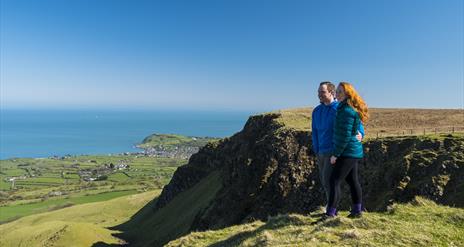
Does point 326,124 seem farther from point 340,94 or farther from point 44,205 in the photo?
point 44,205

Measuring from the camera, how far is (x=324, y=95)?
12680mm

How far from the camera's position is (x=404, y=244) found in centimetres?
1058

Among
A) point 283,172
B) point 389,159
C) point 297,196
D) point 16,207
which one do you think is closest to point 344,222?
point 389,159

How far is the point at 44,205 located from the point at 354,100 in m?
155

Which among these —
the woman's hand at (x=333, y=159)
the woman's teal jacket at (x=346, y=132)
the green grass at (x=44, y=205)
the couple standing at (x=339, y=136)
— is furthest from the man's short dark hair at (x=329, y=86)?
the green grass at (x=44, y=205)

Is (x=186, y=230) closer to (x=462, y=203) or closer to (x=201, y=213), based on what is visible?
(x=201, y=213)

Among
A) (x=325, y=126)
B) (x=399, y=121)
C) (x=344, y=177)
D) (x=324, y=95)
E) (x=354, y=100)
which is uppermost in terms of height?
(x=324, y=95)

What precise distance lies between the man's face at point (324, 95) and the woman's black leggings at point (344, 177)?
6.75ft

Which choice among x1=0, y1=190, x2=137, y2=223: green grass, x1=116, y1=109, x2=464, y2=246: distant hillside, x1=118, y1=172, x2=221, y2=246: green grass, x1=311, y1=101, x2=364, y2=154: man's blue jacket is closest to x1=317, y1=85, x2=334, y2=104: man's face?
x1=311, y1=101, x2=364, y2=154: man's blue jacket

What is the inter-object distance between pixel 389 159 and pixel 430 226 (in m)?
22.3

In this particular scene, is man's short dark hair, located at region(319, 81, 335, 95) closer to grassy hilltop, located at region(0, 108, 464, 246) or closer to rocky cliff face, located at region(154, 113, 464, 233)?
grassy hilltop, located at region(0, 108, 464, 246)

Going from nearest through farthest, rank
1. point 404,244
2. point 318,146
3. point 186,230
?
1. point 404,244
2. point 318,146
3. point 186,230

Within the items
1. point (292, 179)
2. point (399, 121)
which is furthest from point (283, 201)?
point (399, 121)

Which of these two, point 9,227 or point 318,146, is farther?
point 9,227
